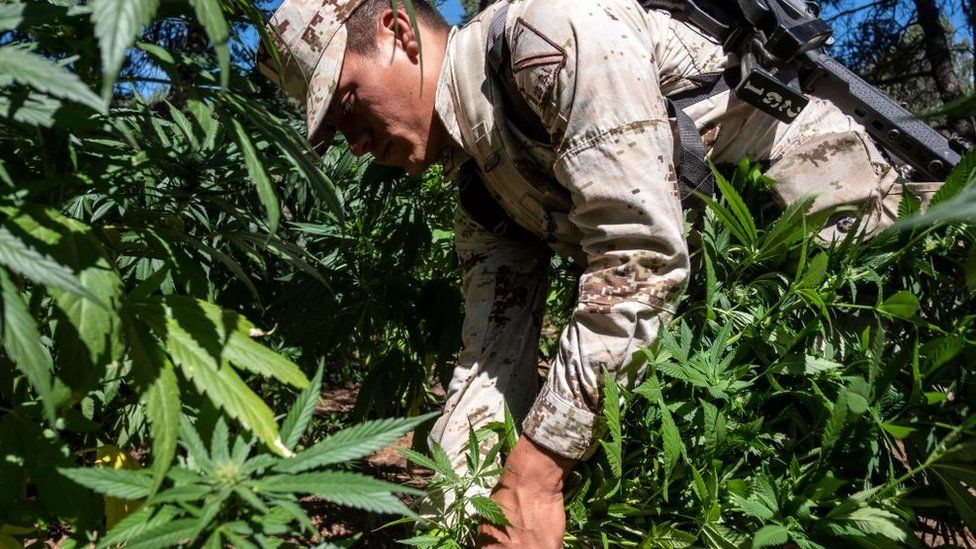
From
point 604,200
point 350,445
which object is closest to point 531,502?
point 604,200

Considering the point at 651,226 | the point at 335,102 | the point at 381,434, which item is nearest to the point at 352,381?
the point at 335,102

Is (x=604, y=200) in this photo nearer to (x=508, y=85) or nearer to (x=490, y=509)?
(x=508, y=85)

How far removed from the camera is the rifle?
1.65 meters

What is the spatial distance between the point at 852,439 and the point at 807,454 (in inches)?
3.1

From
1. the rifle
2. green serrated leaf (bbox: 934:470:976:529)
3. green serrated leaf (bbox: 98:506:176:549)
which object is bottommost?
green serrated leaf (bbox: 98:506:176:549)

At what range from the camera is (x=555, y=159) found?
1659 millimetres

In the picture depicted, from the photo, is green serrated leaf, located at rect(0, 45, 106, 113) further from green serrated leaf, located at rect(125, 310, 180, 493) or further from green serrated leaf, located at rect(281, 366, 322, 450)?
green serrated leaf, located at rect(281, 366, 322, 450)

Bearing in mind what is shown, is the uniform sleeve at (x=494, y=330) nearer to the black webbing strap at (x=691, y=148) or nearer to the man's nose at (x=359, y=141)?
the man's nose at (x=359, y=141)

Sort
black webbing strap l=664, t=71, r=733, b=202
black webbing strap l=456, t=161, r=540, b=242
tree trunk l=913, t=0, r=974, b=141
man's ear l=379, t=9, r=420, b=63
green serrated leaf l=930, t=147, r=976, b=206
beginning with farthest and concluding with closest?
tree trunk l=913, t=0, r=974, b=141
black webbing strap l=456, t=161, r=540, b=242
man's ear l=379, t=9, r=420, b=63
black webbing strap l=664, t=71, r=733, b=202
green serrated leaf l=930, t=147, r=976, b=206

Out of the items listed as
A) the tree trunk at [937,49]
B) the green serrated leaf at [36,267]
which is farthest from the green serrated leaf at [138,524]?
the tree trunk at [937,49]

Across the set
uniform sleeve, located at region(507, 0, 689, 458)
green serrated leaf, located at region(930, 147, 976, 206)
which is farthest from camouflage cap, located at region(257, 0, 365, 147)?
green serrated leaf, located at region(930, 147, 976, 206)

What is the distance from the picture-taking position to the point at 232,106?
1102 mm

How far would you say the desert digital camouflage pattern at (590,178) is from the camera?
4.81 feet

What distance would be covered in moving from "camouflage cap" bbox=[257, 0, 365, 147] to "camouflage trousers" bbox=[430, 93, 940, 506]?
1.66 ft
